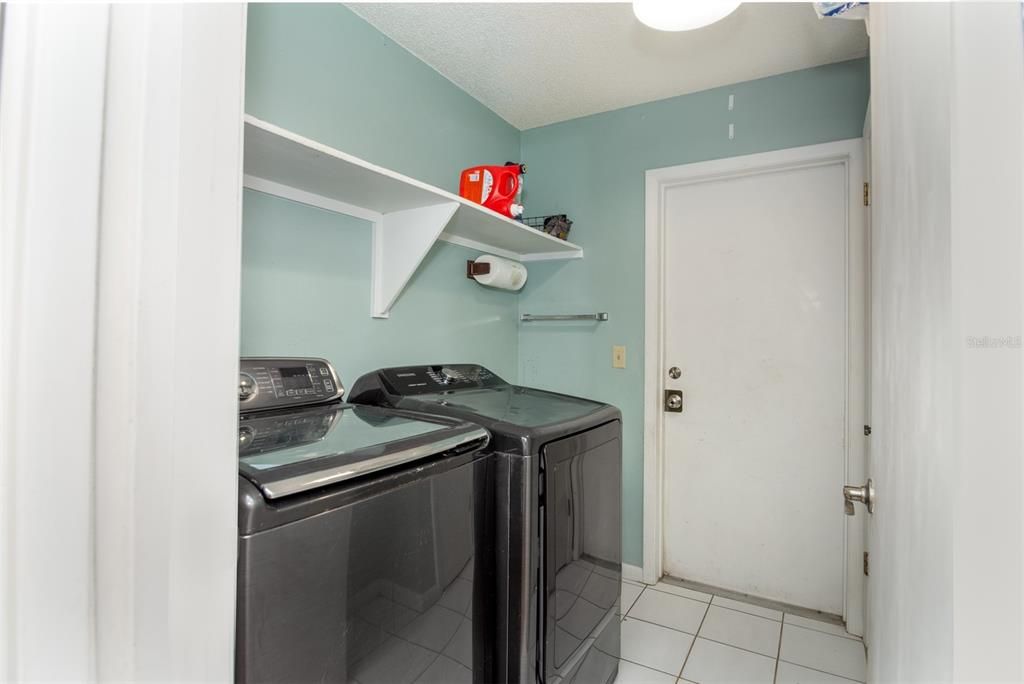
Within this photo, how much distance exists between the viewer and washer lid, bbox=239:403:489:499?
2.70 feet

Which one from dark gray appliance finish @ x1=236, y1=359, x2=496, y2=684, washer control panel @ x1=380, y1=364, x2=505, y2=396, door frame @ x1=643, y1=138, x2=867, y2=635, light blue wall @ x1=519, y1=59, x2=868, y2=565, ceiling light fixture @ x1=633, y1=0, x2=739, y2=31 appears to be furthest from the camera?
light blue wall @ x1=519, y1=59, x2=868, y2=565

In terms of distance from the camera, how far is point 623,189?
8.67 feet

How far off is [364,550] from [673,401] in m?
2.02

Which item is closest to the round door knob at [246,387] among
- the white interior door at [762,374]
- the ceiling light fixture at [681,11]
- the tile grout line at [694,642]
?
the ceiling light fixture at [681,11]

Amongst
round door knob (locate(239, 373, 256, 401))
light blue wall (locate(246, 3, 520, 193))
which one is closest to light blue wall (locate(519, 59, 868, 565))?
light blue wall (locate(246, 3, 520, 193))

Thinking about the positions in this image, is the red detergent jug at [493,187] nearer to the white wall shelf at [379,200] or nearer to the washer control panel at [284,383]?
the white wall shelf at [379,200]

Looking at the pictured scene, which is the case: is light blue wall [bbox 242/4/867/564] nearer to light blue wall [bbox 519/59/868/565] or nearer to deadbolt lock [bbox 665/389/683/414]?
light blue wall [bbox 519/59/868/565]

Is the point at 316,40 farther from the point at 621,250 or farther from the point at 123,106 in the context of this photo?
the point at 621,250

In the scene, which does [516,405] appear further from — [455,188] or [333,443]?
[455,188]

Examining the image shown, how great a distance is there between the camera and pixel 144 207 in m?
0.47

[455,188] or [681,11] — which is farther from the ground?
[681,11]

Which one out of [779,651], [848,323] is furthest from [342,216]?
[779,651]

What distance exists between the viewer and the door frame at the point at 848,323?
213 centimetres

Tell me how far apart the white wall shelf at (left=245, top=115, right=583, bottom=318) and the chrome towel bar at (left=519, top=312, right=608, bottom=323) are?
18.5 inches
